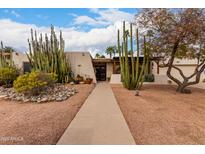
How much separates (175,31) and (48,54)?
9.30 metres

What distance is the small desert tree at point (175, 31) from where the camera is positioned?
1216 cm

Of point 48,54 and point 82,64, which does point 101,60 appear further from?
point 48,54

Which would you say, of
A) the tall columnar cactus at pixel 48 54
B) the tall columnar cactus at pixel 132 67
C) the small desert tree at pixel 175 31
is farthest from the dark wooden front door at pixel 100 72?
the small desert tree at pixel 175 31

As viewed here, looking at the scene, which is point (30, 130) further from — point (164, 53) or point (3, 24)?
point (164, 53)

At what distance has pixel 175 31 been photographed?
41.8 feet

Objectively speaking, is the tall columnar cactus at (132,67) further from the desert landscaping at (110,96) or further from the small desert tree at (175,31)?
the small desert tree at (175,31)

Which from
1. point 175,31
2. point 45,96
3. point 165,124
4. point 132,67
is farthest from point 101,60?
point 165,124

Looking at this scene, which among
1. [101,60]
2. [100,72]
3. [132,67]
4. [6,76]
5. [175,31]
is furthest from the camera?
[100,72]

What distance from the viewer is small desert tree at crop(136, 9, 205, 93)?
12.2 metres

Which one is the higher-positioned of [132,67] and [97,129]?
[132,67]

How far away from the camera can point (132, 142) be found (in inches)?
184

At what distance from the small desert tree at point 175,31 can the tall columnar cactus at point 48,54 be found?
21.6 feet

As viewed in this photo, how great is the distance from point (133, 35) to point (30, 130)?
34.1 feet
